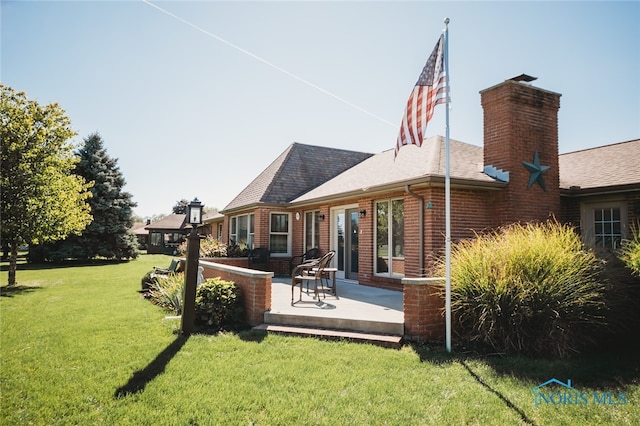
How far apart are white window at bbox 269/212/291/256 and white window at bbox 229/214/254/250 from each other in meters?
1.14

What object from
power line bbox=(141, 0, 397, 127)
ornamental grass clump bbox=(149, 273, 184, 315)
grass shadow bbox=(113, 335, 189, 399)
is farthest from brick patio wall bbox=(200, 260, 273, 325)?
power line bbox=(141, 0, 397, 127)

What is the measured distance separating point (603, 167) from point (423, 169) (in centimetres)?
581

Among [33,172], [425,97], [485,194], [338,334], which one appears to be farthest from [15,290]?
[485,194]

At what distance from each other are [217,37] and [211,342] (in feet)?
23.3

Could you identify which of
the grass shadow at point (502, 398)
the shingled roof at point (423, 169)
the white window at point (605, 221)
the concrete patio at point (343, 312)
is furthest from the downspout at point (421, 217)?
the white window at point (605, 221)

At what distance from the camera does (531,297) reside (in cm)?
499

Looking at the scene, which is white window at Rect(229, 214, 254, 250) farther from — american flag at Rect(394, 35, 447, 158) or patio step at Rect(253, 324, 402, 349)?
american flag at Rect(394, 35, 447, 158)

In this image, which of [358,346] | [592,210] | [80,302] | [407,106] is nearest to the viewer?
[358,346]

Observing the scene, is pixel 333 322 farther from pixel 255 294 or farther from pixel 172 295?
pixel 172 295

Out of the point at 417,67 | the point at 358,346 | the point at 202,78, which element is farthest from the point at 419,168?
the point at 202,78

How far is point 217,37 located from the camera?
885 centimetres

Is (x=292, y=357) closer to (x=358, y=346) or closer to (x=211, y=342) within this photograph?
(x=358, y=346)

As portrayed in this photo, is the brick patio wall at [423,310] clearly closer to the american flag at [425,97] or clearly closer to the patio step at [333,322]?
the patio step at [333,322]

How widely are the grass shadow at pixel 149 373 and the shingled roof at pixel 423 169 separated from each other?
596 centimetres
